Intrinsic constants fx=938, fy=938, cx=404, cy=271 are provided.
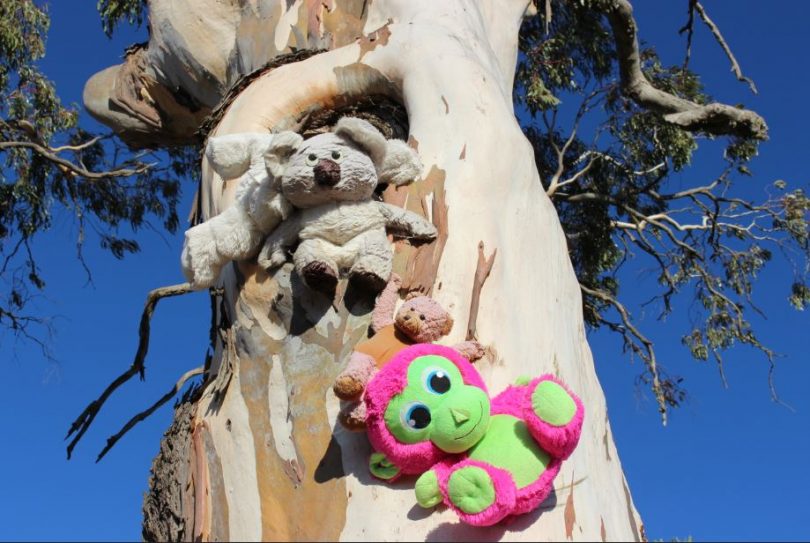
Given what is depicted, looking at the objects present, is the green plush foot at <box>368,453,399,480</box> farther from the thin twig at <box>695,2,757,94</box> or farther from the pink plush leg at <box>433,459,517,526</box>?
the thin twig at <box>695,2,757,94</box>

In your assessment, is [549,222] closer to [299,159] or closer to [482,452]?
[299,159]

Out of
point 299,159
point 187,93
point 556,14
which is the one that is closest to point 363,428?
point 299,159

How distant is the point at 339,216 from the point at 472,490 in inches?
37.3

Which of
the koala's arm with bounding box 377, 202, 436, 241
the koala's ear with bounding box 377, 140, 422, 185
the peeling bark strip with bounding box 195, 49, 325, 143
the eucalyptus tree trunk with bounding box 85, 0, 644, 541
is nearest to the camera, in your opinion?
the eucalyptus tree trunk with bounding box 85, 0, 644, 541

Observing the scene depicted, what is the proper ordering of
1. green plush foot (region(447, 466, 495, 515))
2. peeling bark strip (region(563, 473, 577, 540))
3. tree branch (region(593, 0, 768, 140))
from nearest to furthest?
1. green plush foot (region(447, 466, 495, 515))
2. peeling bark strip (region(563, 473, 577, 540))
3. tree branch (region(593, 0, 768, 140))

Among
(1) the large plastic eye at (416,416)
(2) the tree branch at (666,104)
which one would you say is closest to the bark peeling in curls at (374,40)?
(1) the large plastic eye at (416,416)

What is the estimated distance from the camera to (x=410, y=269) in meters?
2.64

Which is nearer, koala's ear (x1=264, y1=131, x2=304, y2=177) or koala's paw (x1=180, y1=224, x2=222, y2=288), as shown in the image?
koala's ear (x1=264, y1=131, x2=304, y2=177)

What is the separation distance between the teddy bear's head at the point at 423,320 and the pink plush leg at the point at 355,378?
16cm

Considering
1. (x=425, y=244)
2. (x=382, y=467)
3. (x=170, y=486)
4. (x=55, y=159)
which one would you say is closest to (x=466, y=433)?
(x=382, y=467)

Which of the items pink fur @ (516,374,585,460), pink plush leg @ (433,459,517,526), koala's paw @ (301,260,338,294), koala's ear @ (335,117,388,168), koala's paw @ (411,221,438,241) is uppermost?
koala's ear @ (335,117,388,168)

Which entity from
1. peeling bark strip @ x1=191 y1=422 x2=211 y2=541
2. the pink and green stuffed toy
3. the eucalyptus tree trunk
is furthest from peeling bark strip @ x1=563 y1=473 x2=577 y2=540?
peeling bark strip @ x1=191 y1=422 x2=211 y2=541

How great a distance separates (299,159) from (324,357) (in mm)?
554

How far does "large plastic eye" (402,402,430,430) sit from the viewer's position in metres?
2.14
